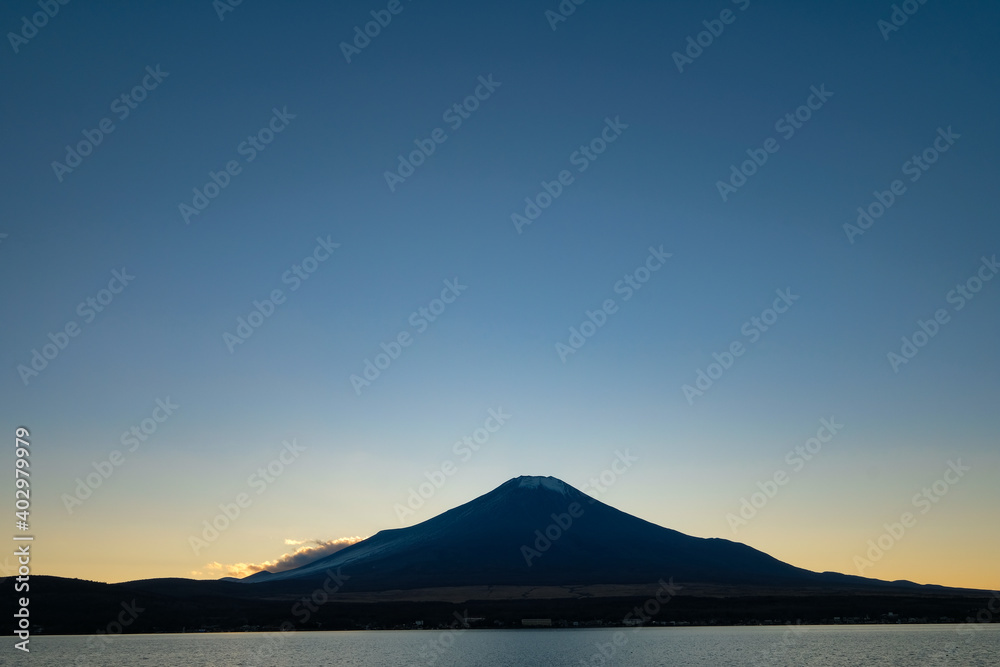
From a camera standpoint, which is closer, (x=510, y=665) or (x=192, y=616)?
(x=510, y=665)

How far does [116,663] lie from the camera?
100 m

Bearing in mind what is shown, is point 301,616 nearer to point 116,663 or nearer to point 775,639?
point 116,663

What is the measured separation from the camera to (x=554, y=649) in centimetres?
12050

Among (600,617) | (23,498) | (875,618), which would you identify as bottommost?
(875,618)

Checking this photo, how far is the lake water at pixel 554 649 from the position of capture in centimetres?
9906

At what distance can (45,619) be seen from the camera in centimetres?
16200

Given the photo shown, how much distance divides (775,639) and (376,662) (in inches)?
2817

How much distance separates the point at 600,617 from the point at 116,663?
114 meters

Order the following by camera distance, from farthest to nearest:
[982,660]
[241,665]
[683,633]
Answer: [683,633]
[241,665]
[982,660]

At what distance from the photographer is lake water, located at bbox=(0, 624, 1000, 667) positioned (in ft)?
325

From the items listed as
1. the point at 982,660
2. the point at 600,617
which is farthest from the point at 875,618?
the point at 982,660

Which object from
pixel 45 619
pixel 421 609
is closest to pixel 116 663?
pixel 45 619

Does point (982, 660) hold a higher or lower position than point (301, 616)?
lower

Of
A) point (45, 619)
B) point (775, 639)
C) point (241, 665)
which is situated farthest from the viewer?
point (45, 619)
